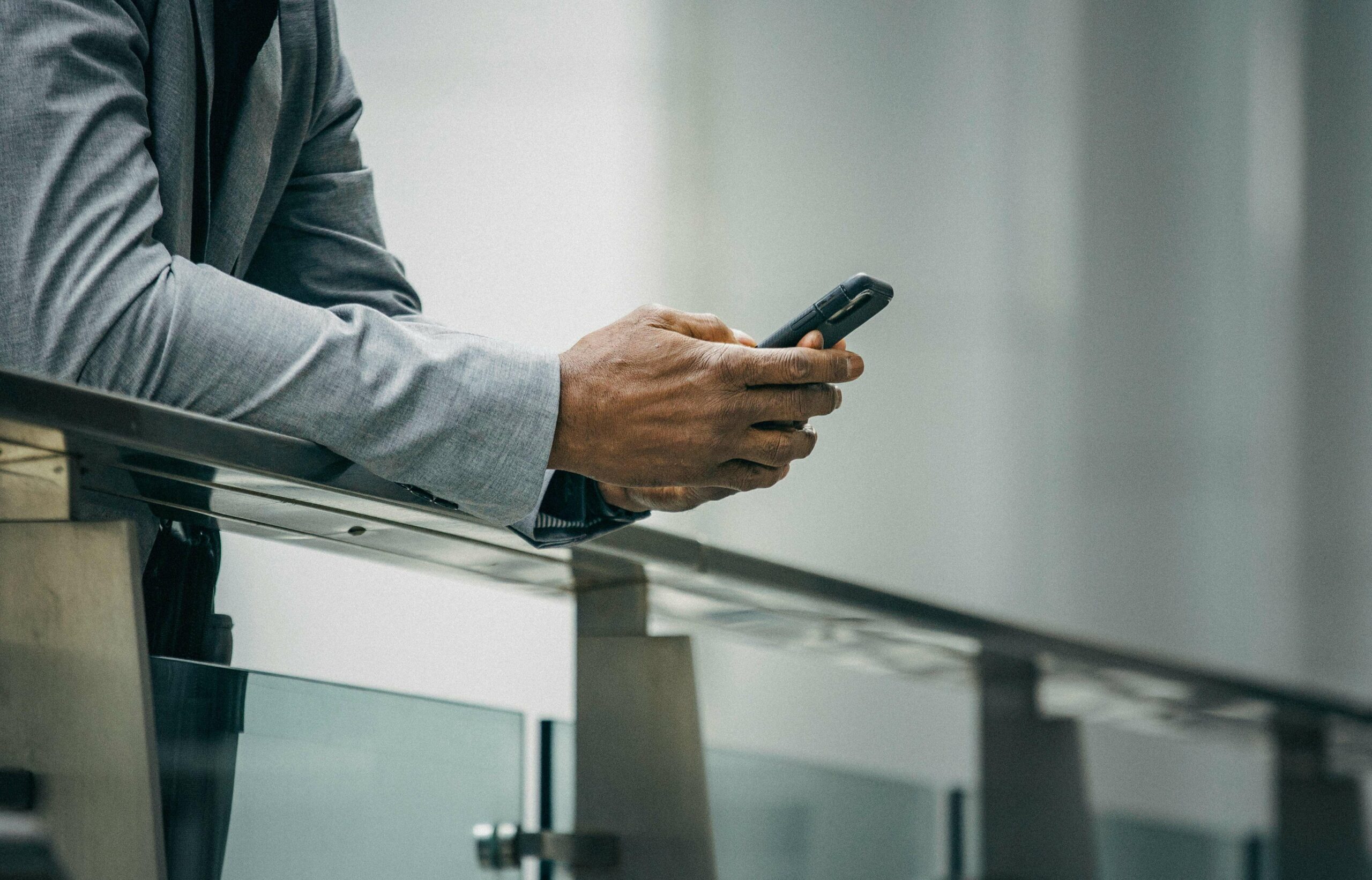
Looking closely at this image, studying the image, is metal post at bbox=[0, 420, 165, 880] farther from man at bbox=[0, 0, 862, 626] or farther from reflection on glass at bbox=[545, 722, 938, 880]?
reflection on glass at bbox=[545, 722, 938, 880]

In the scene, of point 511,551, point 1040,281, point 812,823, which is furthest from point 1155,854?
point 1040,281

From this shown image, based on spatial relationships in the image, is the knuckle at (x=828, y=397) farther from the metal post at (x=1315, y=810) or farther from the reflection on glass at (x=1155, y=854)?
the metal post at (x=1315, y=810)

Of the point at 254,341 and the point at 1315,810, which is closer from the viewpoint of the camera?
the point at 254,341

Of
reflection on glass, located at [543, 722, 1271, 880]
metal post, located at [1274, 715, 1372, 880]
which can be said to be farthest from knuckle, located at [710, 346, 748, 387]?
metal post, located at [1274, 715, 1372, 880]

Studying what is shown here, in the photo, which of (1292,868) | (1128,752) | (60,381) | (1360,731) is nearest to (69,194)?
(60,381)

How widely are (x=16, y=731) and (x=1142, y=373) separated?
7.37 ft

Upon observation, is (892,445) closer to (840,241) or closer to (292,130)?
(840,241)

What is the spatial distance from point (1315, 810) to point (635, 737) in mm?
1347

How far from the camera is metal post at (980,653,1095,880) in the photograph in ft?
3.40

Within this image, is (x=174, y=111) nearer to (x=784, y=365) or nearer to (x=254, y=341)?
(x=254, y=341)

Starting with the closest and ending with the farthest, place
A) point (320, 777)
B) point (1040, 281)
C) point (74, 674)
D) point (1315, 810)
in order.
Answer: point (74, 674) < point (320, 777) < point (1315, 810) < point (1040, 281)

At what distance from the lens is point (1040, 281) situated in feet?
7.59

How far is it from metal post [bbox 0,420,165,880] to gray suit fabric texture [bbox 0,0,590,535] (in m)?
0.08

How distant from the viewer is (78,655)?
14.4 inches
